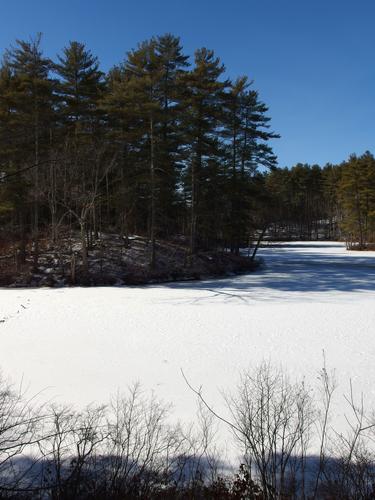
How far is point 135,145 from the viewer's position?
21.6 metres

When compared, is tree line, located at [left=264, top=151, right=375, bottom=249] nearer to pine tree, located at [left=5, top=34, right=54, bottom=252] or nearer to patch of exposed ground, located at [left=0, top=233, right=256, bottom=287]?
patch of exposed ground, located at [left=0, top=233, right=256, bottom=287]

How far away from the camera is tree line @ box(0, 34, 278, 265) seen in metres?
17.8

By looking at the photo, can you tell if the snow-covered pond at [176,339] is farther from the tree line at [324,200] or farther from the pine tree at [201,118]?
the tree line at [324,200]

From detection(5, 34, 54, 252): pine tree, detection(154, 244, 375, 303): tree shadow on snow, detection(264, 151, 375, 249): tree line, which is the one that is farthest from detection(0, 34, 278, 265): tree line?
detection(264, 151, 375, 249): tree line

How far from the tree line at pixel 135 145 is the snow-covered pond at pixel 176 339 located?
6702 mm

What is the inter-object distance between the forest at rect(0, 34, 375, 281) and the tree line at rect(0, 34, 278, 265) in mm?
84

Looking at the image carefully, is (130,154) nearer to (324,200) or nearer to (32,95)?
(32,95)

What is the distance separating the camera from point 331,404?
4.89m

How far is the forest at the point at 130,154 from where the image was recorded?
1784 centimetres

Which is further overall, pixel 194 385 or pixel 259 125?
pixel 259 125

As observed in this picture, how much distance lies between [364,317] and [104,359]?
301 inches

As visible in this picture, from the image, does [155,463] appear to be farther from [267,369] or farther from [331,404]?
[267,369]

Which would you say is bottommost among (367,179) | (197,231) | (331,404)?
(331,404)

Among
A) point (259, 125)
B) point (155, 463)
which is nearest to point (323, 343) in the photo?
point (155, 463)
